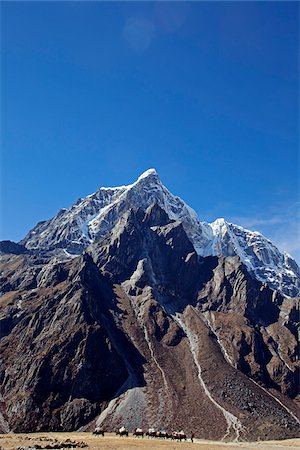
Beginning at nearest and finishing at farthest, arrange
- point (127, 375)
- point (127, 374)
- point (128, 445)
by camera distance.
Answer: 1. point (128, 445)
2. point (127, 375)
3. point (127, 374)

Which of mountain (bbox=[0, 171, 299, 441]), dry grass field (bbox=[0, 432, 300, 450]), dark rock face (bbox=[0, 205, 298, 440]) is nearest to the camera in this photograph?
dry grass field (bbox=[0, 432, 300, 450])

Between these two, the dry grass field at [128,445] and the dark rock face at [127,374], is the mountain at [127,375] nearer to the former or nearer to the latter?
the dark rock face at [127,374]

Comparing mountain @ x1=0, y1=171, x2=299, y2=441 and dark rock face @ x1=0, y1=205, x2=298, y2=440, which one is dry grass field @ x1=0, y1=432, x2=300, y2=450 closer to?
A: mountain @ x1=0, y1=171, x2=299, y2=441

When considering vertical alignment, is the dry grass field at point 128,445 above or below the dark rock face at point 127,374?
below

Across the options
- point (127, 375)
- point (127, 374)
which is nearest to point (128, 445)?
point (127, 375)

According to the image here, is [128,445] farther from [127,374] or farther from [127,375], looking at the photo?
[127,374]

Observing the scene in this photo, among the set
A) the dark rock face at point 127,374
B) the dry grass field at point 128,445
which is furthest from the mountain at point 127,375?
the dry grass field at point 128,445

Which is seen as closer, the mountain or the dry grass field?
the dry grass field

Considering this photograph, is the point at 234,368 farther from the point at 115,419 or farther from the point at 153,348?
the point at 115,419

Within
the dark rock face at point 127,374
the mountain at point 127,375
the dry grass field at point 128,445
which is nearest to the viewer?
the dry grass field at point 128,445

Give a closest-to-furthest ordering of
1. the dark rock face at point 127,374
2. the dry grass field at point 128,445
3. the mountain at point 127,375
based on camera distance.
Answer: the dry grass field at point 128,445
the mountain at point 127,375
the dark rock face at point 127,374

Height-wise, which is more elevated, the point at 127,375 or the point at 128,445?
the point at 127,375

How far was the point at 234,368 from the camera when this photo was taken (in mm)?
179500

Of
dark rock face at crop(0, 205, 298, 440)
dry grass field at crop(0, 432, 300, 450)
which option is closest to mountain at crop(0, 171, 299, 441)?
dark rock face at crop(0, 205, 298, 440)
